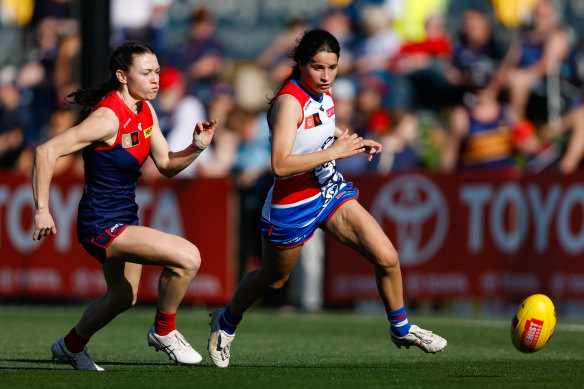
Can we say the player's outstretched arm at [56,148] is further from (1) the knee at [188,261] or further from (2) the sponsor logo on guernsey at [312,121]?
(2) the sponsor logo on guernsey at [312,121]

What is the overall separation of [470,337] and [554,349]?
1.25 meters

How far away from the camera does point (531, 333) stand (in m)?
7.41

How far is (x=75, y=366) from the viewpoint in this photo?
7.61m

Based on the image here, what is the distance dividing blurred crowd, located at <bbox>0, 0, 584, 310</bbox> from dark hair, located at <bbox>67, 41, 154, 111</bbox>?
6.18 meters

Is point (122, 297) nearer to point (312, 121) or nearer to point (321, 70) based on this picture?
point (312, 121)

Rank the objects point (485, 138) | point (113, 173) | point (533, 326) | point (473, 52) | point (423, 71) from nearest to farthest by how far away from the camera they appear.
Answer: point (113, 173), point (533, 326), point (485, 138), point (473, 52), point (423, 71)

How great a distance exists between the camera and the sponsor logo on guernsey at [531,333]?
739 cm

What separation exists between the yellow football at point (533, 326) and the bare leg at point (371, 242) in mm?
796

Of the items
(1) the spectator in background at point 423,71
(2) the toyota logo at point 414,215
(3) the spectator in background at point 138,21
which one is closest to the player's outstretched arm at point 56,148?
(2) the toyota logo at point 414,215

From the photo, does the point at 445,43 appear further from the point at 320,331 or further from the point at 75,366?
the point at 75,366

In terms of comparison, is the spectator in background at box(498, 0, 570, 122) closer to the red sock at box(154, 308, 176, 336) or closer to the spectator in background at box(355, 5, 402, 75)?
the spectator in background at box(355, 5, 402, 75)

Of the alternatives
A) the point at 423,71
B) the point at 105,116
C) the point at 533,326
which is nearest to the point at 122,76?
the point at 105,116

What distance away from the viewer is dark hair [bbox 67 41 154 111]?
7392 mm

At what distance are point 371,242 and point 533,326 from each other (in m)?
1.18
